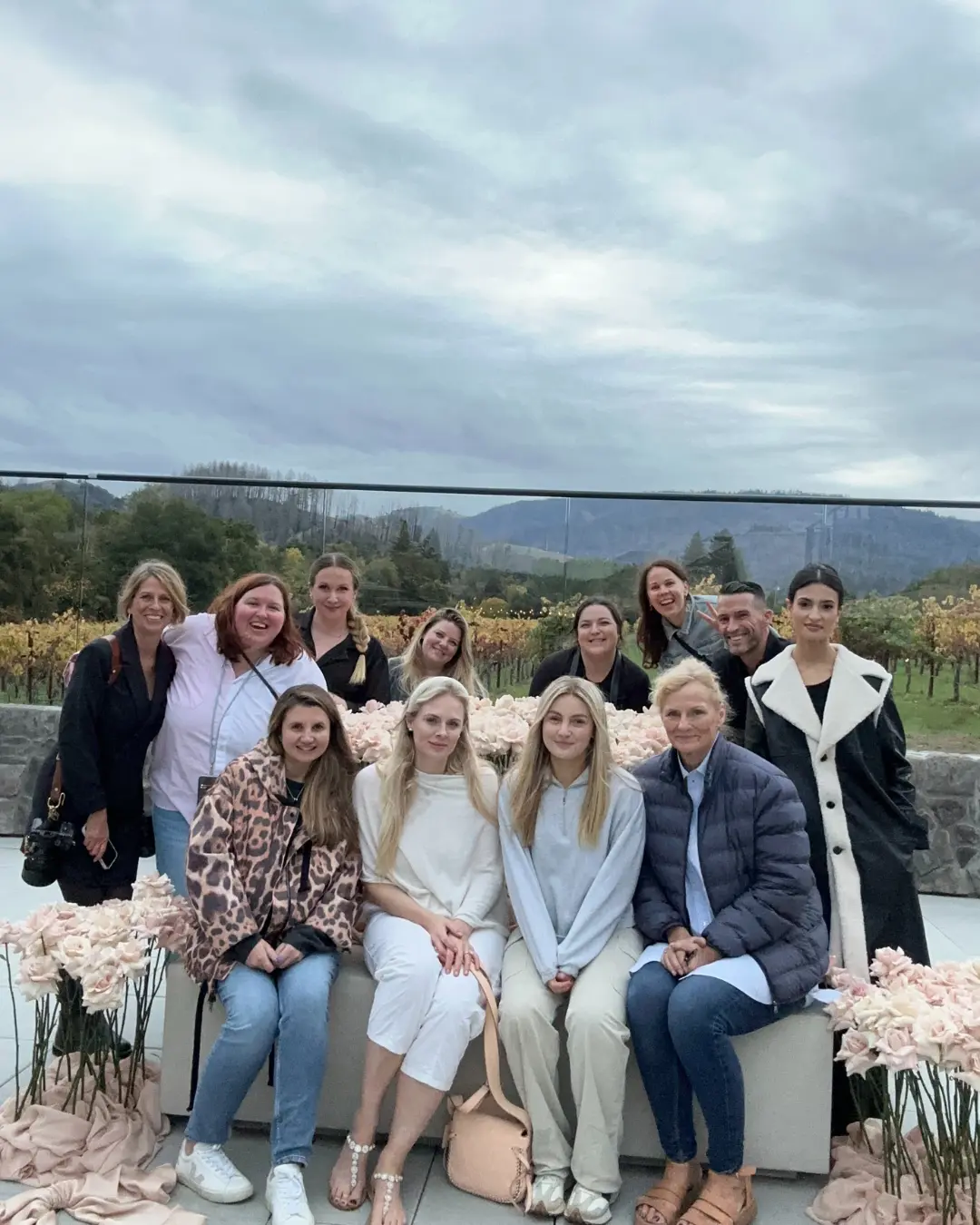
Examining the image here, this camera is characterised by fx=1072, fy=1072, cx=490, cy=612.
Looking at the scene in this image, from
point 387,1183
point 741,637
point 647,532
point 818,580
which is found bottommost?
point 387,1183

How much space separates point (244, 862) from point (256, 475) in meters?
4.68

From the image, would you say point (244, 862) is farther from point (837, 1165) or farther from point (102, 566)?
point (102, 566)

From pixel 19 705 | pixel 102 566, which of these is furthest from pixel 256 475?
pixel 19 705

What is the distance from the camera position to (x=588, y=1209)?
260 cm

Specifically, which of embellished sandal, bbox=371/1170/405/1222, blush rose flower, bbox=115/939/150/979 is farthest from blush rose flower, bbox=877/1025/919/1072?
blush rose flower, bbox=115/939/150/979

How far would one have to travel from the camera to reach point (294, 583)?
725 centimetres

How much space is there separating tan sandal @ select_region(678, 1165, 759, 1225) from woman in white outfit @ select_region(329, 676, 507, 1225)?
0.66 m

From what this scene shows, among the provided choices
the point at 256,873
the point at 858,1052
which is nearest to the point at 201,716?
the point at 256,873

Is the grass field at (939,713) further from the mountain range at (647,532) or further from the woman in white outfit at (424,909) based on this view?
the woman in white outfit at (424,909)

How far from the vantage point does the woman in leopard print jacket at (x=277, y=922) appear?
2.69 m

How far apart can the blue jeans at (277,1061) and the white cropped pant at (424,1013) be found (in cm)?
17

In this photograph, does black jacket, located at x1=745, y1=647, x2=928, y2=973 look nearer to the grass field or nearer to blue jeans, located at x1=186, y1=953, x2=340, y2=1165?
blue jeans, located at x1=186, y1=953, x2=340, y2=1165

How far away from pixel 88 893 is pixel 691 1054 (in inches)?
74.9

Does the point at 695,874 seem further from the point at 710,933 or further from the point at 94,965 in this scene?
the point at 94,965
